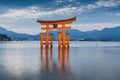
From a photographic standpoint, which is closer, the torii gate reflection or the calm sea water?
the calm sea water

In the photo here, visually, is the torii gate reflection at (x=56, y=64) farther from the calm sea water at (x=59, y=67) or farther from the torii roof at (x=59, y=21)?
the torii roof at (x=59, y=21)

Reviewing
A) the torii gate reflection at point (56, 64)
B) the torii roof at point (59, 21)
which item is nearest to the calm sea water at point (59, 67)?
the torii gate reflection at point (56, 64)

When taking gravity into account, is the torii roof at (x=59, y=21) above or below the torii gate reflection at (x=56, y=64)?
above

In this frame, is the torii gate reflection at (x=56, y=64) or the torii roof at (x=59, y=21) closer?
the torii gate reflection at (x=56, y=64)

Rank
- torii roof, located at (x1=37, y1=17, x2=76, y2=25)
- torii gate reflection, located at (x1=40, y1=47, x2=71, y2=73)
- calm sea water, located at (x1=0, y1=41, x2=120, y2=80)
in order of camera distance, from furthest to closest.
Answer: torii roof, located at (x1=37, y1=17, x2=76, y2=25)
torii gate reflection, located at (x1=40, y1=47, x2=71, y2=73)
calm sea water, located at (x1=0, y1=41, x2=120, y2=80)

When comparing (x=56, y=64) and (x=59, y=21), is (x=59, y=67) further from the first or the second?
(x=59, y=21)

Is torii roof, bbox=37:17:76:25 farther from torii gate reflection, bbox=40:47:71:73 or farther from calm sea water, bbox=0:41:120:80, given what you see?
torii gate reflection, bbox=40:47:71:73

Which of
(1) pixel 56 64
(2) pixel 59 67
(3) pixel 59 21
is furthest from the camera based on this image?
(3) pixel 59 21

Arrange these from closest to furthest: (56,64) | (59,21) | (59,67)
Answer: (59,67) < (56,64) < (59,21)

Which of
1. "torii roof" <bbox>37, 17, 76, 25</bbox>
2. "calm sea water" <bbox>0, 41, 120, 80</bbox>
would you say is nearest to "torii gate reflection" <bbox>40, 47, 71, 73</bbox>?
"calm sea water" <bbox>0, 41, 120, 80</bbox>

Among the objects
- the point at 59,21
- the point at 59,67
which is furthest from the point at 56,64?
the point at 59,21

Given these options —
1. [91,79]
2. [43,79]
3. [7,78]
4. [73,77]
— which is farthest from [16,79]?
[91,79]

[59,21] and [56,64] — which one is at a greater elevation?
[59,21]

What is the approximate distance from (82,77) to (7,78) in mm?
2910
